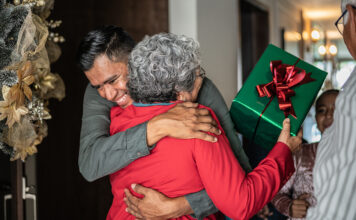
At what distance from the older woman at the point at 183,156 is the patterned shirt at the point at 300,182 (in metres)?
0.80

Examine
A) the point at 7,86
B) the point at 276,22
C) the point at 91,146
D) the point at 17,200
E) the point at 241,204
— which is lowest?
the point at 17,200

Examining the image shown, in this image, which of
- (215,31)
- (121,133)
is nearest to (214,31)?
(215,31)

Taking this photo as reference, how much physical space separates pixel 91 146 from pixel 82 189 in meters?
1.21

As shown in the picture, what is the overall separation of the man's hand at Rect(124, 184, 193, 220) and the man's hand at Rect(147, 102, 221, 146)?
0.17 meters

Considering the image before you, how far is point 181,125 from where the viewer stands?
1282mm

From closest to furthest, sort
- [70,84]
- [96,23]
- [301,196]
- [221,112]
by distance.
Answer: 1. [221,112]
2. [301,196]
3. [70,84]
4. [96,23]

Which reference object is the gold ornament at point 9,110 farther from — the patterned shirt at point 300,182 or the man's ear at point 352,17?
the patterned shirt at point 300,182

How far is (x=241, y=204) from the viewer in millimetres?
1295


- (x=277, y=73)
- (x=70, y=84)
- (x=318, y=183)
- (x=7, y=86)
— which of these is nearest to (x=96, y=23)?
(x=70, y=84)

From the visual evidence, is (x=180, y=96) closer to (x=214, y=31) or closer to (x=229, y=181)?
(x=229, y=181)

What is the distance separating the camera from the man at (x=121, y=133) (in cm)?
131

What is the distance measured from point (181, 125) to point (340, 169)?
54 centimetres

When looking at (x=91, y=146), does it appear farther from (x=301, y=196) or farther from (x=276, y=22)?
(x=276, y=22)

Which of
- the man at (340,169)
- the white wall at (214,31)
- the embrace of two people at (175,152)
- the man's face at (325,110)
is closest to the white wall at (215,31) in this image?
the white wall at (214,31)
